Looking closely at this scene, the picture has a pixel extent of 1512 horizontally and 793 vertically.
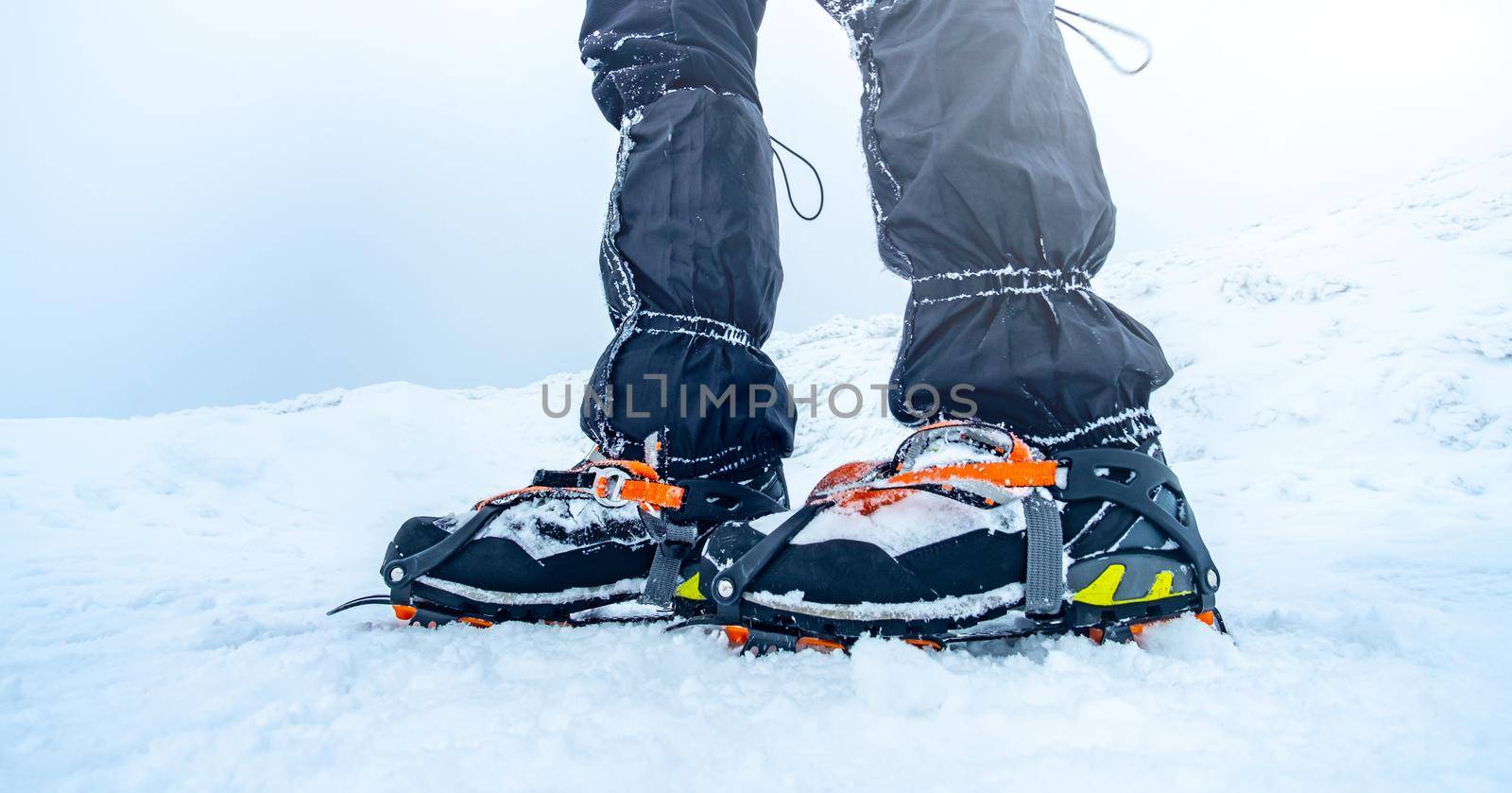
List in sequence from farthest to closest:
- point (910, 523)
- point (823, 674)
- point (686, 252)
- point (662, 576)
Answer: point (686, 252) → point (662, 576) → point (910, 523) → point (823, 674)

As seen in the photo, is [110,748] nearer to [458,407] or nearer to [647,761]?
[647,761]

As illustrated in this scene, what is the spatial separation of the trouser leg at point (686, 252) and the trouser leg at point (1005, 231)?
Answer: 28 centimetres

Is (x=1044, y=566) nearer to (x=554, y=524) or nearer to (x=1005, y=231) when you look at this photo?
(x=1005, y=231)

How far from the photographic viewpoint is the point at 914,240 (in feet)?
2.72

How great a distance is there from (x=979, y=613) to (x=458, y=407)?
4.99m

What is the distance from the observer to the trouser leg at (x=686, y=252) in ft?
3.28

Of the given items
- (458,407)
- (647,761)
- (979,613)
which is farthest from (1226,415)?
(458,407)

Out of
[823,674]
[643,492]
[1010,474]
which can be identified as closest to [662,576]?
[643,492]

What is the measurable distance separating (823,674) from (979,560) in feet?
0.63

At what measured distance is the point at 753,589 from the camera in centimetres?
71

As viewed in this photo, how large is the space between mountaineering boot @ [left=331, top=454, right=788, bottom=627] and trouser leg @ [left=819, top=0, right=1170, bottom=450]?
368 millimetres

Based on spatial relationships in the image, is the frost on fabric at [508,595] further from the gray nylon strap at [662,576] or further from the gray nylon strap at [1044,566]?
the gray nylon strap at [1044,566]

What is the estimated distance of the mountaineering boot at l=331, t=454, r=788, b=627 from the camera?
2.77ft

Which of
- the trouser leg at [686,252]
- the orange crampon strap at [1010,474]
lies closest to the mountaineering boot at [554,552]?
the trouser leg at [686,252]
